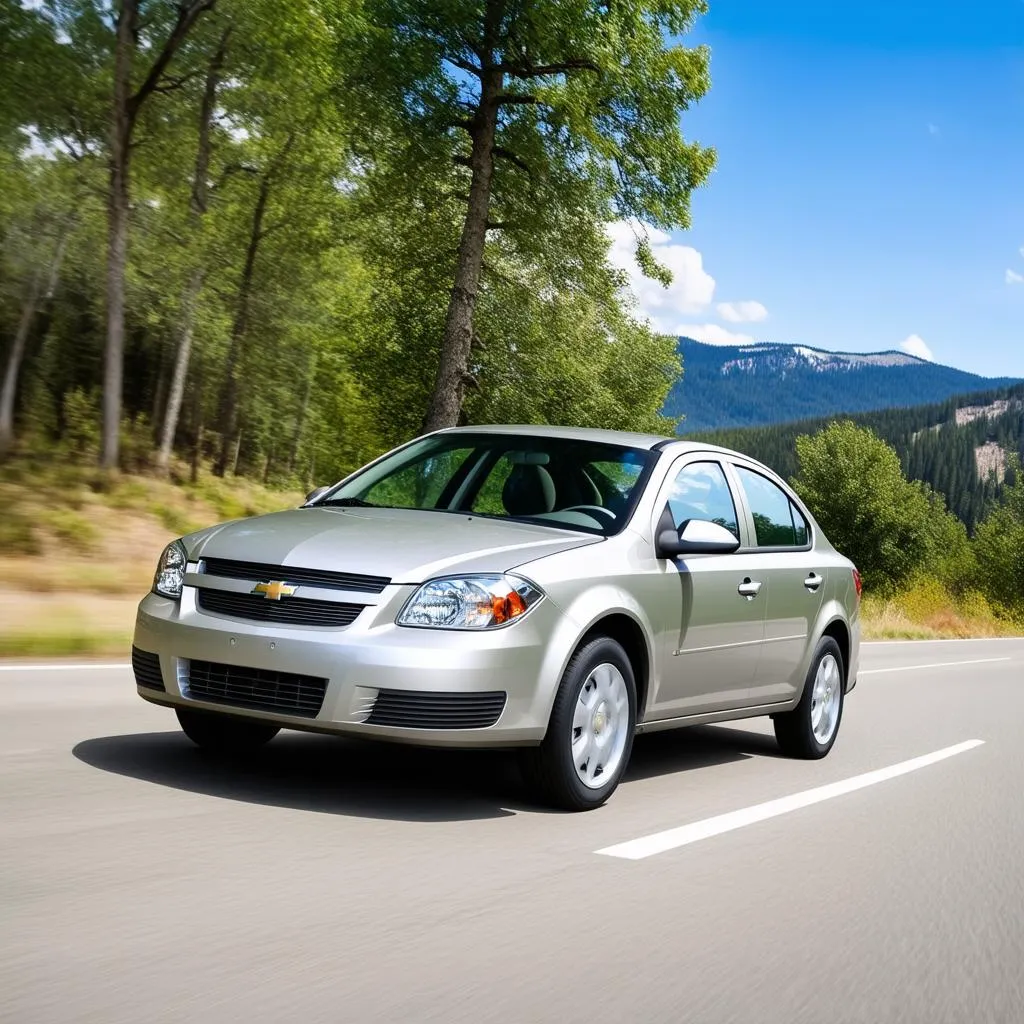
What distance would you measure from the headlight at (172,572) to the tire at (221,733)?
0.64m

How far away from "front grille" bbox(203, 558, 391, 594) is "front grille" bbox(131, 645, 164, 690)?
0.48m

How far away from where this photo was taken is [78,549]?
55.7ft

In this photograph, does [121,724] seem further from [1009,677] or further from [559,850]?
[1009,677]

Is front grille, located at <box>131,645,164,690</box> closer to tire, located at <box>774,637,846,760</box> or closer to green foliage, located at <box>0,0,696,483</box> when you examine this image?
tire, located at <box>774,637,846,760</box>

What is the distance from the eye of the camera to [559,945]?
4066 millimetres

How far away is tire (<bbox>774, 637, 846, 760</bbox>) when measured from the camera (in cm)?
855

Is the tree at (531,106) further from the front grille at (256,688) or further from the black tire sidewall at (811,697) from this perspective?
the front grille at (256,688)

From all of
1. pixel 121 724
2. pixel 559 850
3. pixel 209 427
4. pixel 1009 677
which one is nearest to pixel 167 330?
pixel 209 427

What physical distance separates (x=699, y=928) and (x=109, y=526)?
15205 millimetres

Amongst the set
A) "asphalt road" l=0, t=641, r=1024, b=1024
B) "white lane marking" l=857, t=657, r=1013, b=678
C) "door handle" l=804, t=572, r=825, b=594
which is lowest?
"white lane marking" l=857, t=657, r=1013, b=678

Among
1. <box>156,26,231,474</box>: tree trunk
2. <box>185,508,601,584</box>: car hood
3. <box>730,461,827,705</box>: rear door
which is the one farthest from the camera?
<box>156,26,231,474</box>: tree trunk

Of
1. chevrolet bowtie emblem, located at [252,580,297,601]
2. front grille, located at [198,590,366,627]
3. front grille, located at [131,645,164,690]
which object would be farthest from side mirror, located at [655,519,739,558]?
front grille, located at [131,645,164,690]

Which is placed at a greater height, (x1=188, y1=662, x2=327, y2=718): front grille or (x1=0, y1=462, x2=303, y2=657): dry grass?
(x1=188, y1=662, x2=327, y2=718): front grille

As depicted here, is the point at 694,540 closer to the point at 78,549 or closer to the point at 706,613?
the point at 706,613
